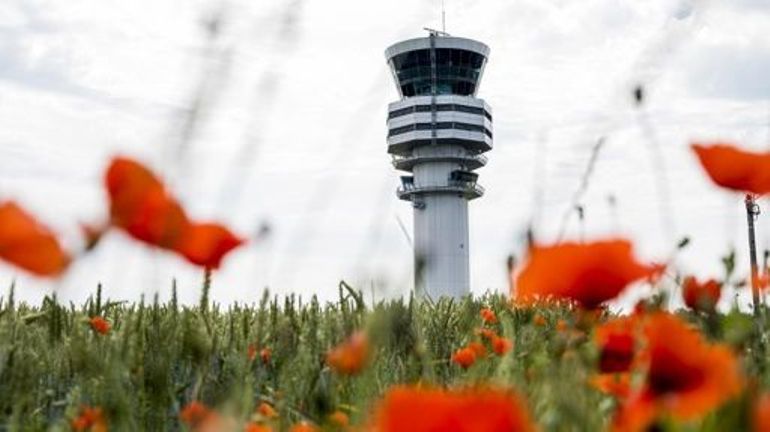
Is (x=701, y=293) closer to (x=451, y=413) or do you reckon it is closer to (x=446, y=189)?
(x=451, y=413)

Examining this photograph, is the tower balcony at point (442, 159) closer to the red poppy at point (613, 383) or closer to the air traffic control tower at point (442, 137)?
the air traffic control tower at point (442, 137)

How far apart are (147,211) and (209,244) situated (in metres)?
0.24

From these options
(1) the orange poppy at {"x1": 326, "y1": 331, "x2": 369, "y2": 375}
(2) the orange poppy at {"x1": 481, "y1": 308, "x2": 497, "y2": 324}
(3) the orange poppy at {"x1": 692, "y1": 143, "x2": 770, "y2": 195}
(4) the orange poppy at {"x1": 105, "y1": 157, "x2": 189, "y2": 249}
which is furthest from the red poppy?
(2) the orange poppy at {"x1": 481, "y1": 308, "x2": 497, "y2": 324}

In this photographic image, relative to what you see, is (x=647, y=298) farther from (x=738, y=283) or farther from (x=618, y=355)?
(x=618, y=355)

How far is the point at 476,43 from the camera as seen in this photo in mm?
65500

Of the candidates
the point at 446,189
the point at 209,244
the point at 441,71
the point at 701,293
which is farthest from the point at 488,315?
the point at 441,71

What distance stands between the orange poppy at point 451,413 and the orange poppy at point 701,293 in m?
1.42

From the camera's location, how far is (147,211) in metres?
1.37

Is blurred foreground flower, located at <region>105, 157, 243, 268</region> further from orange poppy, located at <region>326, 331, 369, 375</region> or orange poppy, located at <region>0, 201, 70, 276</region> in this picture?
orange poppy, located at <region>326, 331, 369, 375</region>

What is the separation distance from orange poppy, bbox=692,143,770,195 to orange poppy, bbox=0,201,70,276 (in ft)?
3.78

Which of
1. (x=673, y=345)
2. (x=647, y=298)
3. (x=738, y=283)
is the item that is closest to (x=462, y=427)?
(x=673, y=345)

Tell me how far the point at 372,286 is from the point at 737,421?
1.82 meters

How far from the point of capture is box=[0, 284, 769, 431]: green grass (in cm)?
156

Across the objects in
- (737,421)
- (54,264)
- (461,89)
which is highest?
(461,89)
